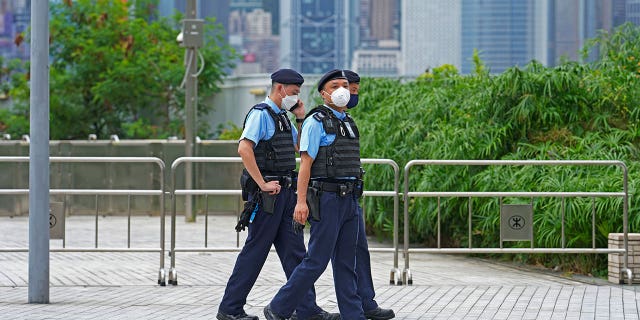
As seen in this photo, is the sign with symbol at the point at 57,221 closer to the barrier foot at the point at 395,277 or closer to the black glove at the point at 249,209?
the barrier foot at the point at 395,277

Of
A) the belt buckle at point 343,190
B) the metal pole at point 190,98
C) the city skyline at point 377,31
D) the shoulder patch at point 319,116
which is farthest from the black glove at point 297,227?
the city skyline at point 377,31

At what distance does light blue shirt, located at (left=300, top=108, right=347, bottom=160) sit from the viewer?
28.7ft

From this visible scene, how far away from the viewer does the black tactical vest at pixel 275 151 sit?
29.9 ft

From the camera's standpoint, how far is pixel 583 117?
15414 millimetres

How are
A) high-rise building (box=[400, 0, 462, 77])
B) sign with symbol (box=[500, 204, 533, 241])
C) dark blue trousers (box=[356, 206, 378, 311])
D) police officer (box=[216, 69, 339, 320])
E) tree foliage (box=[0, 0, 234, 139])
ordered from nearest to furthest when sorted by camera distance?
police officer (box=[216, 69, 339, 320])
dark blue trousers (box=[356, 206, 378, 311])
sign with symbol (box=[500, 204, 533, 241])
tree foliage (box=[0, 0, 234, 139])
high-rise building (box=[400, 0, 462, 77])

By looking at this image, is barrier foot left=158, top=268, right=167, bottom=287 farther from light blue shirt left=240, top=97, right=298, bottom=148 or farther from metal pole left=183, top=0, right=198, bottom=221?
metal pole left=183, top=0, right=198, bottom=221

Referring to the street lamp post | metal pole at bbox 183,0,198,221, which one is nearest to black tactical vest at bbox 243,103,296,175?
the street lamp post

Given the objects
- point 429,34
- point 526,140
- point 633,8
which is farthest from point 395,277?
point 429,34

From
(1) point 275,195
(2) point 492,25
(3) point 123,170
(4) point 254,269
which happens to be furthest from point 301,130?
(2) point 492,25

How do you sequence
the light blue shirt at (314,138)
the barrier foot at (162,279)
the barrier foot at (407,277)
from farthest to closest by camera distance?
the barrier foot at (407,277), the barrier foot at (162,279), the light blue shirt at (314,138)

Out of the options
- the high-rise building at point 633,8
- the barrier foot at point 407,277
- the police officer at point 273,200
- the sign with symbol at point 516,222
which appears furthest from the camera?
the high-rise building at point 633,8

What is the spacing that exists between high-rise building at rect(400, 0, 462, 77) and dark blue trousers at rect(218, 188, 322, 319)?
7945cm

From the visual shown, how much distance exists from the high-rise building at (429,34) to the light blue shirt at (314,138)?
7978cm

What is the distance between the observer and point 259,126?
29.7 feet
